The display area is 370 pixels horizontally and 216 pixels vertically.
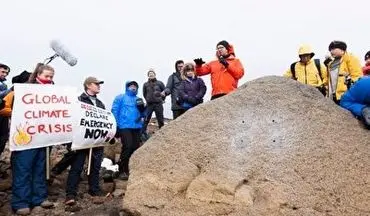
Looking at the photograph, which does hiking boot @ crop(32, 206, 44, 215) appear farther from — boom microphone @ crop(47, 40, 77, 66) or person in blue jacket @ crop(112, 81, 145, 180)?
boom microphone @ crop(47, 40, 77, 66)

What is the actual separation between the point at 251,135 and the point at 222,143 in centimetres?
36

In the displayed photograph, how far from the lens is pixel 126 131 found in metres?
9.33

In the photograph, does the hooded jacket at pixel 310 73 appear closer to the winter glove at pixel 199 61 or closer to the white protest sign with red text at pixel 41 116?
the winter glove at pixel 199 61

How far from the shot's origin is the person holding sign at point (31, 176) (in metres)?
6.89

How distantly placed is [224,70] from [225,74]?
2.9 inches

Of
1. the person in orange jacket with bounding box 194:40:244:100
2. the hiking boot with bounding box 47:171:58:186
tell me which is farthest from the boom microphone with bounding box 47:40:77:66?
the person in orange jacket with bounding box 194:40:244:100

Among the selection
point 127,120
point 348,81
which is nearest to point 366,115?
point 348,81

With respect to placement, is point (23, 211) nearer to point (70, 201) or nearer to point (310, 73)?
point (70, 201)

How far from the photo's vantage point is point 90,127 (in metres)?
7.87

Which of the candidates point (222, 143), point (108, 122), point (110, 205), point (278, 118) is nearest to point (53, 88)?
point (108, 122)

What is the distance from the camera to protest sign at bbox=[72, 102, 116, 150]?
7.68 meters

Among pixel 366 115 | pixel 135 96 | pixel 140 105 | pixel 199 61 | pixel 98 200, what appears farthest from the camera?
pixel 135 96

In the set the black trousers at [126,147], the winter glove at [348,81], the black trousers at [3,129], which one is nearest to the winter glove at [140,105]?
the black trousers at [126,147]

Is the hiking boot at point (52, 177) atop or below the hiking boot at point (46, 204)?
below
